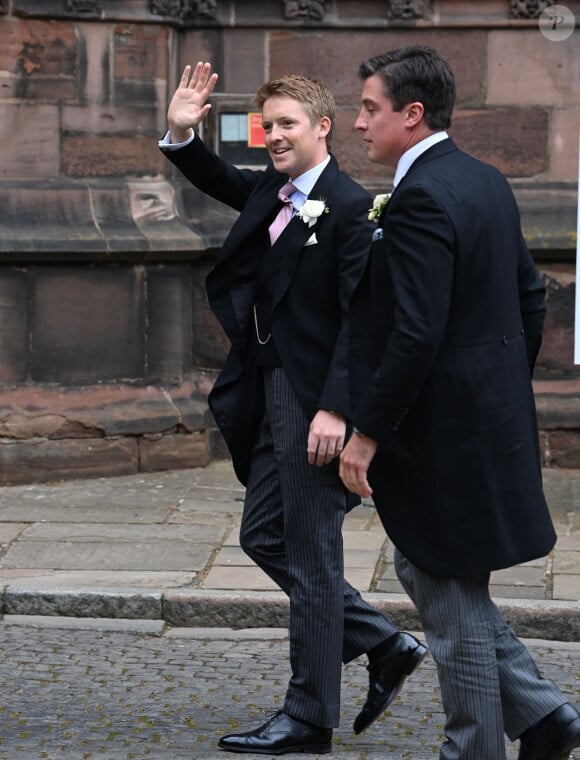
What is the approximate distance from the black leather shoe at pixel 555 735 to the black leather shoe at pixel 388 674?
0.66 meters

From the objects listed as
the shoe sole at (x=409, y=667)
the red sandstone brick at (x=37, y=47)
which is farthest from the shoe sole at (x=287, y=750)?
the red sandstone brick at (x=37, y=47)

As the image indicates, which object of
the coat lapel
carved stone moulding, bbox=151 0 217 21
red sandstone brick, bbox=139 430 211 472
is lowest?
red sandstone brick, bbox=139 430 211 472

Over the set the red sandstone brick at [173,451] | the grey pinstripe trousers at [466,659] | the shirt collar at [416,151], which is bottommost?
the red sandstone brick at [173,451]

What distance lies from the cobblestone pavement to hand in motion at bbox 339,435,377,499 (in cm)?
98

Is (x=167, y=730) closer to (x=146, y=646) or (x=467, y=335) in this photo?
(x=146, y=646)

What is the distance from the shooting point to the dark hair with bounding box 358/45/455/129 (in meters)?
3.82

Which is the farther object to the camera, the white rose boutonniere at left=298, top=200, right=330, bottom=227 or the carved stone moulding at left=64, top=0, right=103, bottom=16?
the carved stone moulding at left=64, top=0, right=103, bottom=16

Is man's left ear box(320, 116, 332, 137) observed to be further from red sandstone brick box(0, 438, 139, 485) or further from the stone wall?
red sandstone brick box(0, 438, 139, 485)

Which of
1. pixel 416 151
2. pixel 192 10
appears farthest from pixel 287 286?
pixel 192 10

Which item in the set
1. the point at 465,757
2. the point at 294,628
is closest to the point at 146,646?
the point at 294,628

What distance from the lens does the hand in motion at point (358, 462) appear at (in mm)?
3861

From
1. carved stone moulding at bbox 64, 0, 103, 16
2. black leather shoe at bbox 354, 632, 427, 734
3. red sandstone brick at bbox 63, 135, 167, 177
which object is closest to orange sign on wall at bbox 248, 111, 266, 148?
red sandstone brick at bbox 63, 135, 167, 177

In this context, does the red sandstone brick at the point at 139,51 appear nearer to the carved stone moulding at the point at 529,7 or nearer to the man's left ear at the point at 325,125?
the carved stone moulding at the point at 529,7

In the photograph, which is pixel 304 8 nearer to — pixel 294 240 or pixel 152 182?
pixel 152 182
